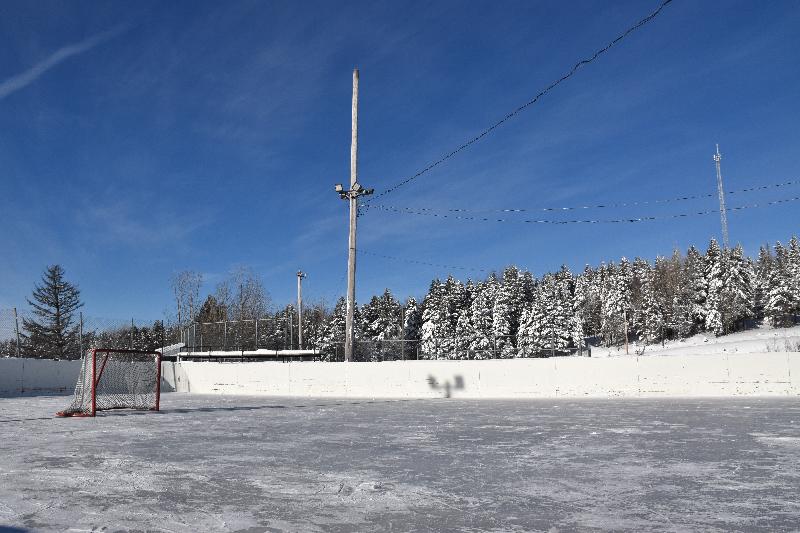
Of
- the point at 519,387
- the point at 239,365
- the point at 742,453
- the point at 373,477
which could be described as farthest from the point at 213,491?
the point at 239,365

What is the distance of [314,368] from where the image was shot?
20.2 metres

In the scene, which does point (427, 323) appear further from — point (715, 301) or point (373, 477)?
point (373, 477)

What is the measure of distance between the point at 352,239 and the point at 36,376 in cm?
1469

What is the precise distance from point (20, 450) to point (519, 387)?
1361 cm

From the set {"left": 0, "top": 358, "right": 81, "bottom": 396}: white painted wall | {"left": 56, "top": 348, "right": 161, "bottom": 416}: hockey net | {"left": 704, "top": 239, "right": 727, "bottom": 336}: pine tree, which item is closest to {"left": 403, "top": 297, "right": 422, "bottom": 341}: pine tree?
{"left": 704, "top": 239, "right": 727, "bottom": 336}: pine tree

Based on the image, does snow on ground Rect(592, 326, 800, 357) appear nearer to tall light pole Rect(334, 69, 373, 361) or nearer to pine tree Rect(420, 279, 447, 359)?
pine tree Rect(420, 279, 447, 359)

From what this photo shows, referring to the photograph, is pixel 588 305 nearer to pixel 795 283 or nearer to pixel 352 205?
pixel 795 283

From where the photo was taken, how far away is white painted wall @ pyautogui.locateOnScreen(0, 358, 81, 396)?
74.8 ft

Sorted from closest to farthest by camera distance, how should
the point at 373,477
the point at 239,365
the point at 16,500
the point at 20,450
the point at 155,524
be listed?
the point at 155,524 < the point at 16,500 < the point at 373,477 < the point at 20,450 < the point at 239,365

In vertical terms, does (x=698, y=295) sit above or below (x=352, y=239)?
above

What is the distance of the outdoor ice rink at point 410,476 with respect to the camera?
374cm

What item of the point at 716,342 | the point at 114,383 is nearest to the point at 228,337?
the point at 114,383

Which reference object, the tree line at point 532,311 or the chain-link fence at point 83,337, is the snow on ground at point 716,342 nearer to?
the tree line at point 532,311

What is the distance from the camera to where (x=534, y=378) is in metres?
17.6
